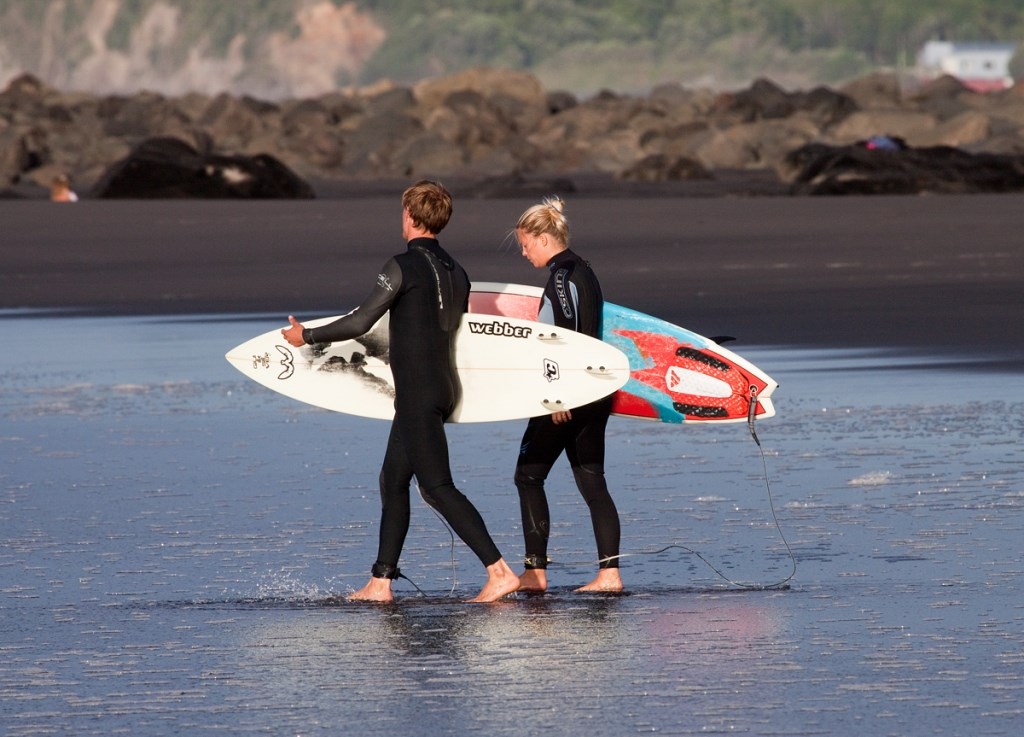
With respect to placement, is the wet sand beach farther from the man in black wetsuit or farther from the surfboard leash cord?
the man in black wetsuit

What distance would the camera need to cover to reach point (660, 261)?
25516mm

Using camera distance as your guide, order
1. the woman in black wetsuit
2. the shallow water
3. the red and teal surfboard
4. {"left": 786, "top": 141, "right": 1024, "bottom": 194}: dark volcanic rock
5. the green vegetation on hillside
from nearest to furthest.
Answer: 1. the shallow water
2. the woman in black wetsuit
3. the red and teal surfboard
4. {"left": 786, "top": 141, "right": 1024, "bottom": 194}: dark volcanic rock
5. the green vegetation on hillside

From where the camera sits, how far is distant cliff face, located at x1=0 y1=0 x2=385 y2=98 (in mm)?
166000

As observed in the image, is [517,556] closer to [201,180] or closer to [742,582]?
[742,582]

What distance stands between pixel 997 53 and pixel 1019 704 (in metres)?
158

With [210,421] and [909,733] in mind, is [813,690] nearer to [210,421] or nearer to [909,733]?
[909,733]

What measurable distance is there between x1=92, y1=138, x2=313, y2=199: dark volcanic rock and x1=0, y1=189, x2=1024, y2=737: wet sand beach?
27.9m

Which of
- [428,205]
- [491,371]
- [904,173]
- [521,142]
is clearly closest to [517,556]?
[491,371]

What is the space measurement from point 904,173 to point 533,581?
39.5 metres

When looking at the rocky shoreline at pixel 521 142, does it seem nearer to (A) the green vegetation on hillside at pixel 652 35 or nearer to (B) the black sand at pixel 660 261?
(B) the black sand at pixel 660 261

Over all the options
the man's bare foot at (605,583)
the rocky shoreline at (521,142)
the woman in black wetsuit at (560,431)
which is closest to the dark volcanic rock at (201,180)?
the rocky shoreline at (521,142)

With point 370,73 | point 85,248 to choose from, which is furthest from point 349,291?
point 370,73

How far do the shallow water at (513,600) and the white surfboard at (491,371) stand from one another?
56 cm

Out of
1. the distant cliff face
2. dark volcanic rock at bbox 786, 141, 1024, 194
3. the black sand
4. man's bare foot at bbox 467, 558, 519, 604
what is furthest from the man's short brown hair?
the distant cliff face
